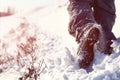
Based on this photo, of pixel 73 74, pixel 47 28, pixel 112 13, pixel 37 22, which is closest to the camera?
pixel 73 74

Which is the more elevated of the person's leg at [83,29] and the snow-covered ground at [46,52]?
the person's leg at [83,29]

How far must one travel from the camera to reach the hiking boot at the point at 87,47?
2.99m

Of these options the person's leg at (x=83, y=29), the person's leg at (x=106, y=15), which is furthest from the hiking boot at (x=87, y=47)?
the person's leg at (x=106, y=15)

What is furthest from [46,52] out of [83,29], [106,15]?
[83,29]

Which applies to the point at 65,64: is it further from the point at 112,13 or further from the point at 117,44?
the point at 112,13

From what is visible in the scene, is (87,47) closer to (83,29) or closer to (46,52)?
(83,29)

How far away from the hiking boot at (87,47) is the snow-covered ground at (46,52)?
0.22ft

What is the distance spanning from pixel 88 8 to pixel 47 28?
6036 mm

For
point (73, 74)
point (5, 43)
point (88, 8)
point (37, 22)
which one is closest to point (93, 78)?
point (73, 74)

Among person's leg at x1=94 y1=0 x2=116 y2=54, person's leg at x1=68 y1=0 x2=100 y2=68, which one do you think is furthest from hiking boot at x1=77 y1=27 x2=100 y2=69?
person's leg at x1=94 y1=0 x2=116 y2=54

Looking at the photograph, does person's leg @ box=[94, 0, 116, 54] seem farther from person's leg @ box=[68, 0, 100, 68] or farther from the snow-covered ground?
person's leg @ box=[68, 0, 100, 68]

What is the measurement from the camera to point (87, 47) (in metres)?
3.04

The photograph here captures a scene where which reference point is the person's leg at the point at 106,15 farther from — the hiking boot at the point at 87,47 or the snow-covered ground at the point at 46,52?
the hiking boot at the point at 87,47

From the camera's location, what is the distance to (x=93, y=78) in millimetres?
2668
